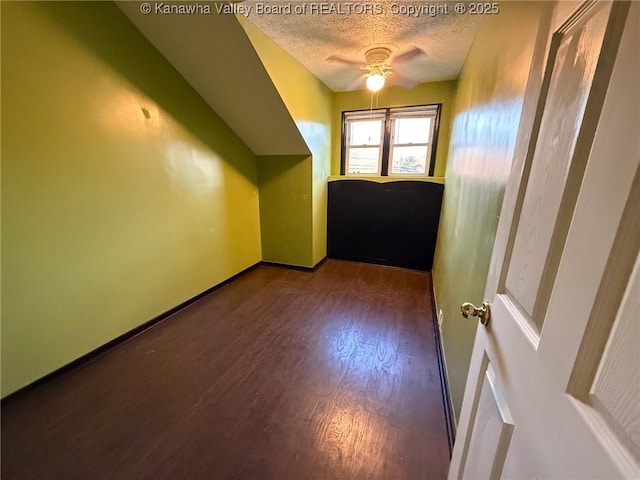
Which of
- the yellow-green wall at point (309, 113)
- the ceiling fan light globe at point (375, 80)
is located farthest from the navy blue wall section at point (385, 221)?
the ceiling fan light globe at point (375, 80)

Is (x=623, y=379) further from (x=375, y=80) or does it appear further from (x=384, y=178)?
(x=384, y=178)

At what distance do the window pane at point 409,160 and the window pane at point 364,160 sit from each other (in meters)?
0.24

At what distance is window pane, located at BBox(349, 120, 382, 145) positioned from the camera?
12.1ft

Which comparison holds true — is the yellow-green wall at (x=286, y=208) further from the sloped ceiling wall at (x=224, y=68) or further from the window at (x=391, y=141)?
the window at (x=391, y=141)

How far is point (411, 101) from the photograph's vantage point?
338cm

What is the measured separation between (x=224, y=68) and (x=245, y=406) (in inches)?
96.7

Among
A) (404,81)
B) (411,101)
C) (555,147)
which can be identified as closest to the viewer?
(555,147)

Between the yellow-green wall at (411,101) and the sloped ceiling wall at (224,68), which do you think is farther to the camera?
the yellow-green wall at (411,101)

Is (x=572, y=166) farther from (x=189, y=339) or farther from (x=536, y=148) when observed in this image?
(x=189, y=339)

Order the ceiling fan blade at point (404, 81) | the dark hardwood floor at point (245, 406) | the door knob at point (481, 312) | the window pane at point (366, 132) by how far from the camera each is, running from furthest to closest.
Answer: the window pane at point (366, 132) < the ceiling fan blade at point (404, 81) < the dark hardwood floor at point (245, 406) < the door knob at point (481, 312)

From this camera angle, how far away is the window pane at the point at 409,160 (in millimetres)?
3578

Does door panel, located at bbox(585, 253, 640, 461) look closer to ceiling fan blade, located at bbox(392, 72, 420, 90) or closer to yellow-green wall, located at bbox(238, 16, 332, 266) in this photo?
yellow-green wall, located at bbox(238, 16, 332, 266)

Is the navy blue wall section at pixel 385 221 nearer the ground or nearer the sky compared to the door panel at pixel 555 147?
nearer the ground

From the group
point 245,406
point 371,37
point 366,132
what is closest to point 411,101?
point 366,132
